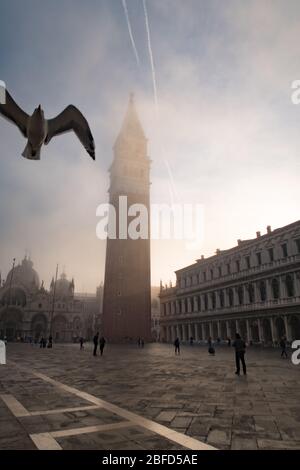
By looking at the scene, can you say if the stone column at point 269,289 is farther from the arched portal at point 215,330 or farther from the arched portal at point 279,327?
the arched portal at point 215,330

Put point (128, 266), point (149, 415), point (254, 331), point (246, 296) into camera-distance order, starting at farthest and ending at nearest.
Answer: point (128, 266) → point (246, 296) → point (254, 331) → point (149, 415)

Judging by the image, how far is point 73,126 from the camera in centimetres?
484

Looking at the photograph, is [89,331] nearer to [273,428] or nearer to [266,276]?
[266,276]

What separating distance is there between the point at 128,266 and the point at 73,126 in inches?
1718

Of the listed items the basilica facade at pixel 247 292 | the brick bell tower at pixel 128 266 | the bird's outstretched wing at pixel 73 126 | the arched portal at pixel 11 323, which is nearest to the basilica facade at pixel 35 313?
the arched portal at pixel 11 323

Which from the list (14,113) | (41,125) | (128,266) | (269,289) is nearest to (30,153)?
(41,125)

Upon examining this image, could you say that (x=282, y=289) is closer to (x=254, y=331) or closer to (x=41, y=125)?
(x=254, y=331)

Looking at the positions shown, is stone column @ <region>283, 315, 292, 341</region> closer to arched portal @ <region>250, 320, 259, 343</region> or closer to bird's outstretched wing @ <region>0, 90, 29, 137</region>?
arched portal @ <region>250, 320, 259, 343</region>

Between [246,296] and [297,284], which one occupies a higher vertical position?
[297,284]

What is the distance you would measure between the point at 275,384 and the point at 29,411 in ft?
21.4

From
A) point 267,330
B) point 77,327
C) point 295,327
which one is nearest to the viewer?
point 295,327

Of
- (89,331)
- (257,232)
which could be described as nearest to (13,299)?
(89,331)

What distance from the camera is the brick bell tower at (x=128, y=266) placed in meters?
46.2

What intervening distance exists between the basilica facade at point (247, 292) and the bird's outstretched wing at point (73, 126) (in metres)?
28.3
